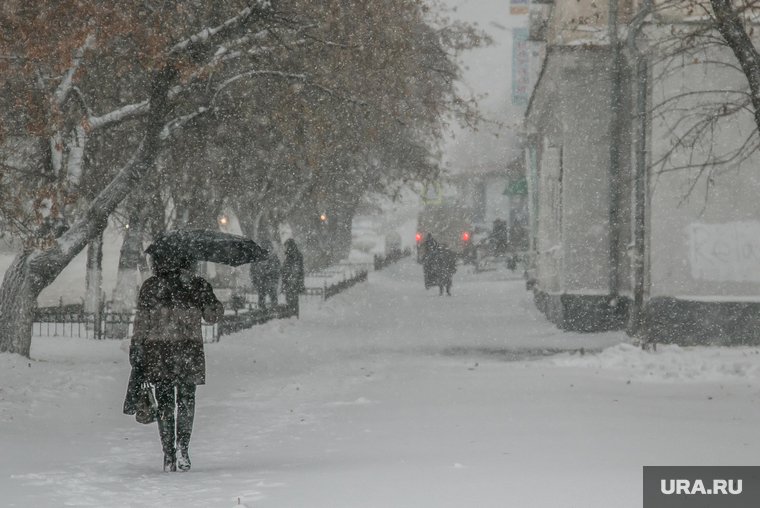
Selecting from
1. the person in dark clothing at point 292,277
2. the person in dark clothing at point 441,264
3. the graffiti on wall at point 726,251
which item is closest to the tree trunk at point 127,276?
the person in dark clothing at point 292,277

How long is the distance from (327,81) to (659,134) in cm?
614

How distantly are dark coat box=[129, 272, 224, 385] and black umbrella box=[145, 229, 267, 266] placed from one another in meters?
0.22

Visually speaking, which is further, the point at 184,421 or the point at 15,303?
the point at 15,303

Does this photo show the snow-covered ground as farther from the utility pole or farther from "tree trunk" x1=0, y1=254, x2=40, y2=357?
the utility pole

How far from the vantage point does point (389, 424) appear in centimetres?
880

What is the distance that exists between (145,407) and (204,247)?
1462mm

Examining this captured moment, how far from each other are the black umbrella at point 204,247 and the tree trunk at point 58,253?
4.71 meters

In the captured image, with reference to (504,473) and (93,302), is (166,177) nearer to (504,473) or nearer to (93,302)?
(93,302)

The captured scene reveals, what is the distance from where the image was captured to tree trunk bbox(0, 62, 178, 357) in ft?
39.8

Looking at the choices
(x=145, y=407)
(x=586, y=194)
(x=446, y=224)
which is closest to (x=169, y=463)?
(x=145, y=407)

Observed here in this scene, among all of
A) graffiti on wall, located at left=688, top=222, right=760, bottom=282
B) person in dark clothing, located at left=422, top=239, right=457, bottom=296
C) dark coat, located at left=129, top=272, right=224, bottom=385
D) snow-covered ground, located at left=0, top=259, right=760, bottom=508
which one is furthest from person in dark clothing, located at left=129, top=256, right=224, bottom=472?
person in dark clothing, located at left=422, top=239, right=457, bottom=296

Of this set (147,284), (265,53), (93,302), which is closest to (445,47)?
(265,53)

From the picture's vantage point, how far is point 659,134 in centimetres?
1524

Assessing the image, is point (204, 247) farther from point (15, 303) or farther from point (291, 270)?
point (291, 270)
